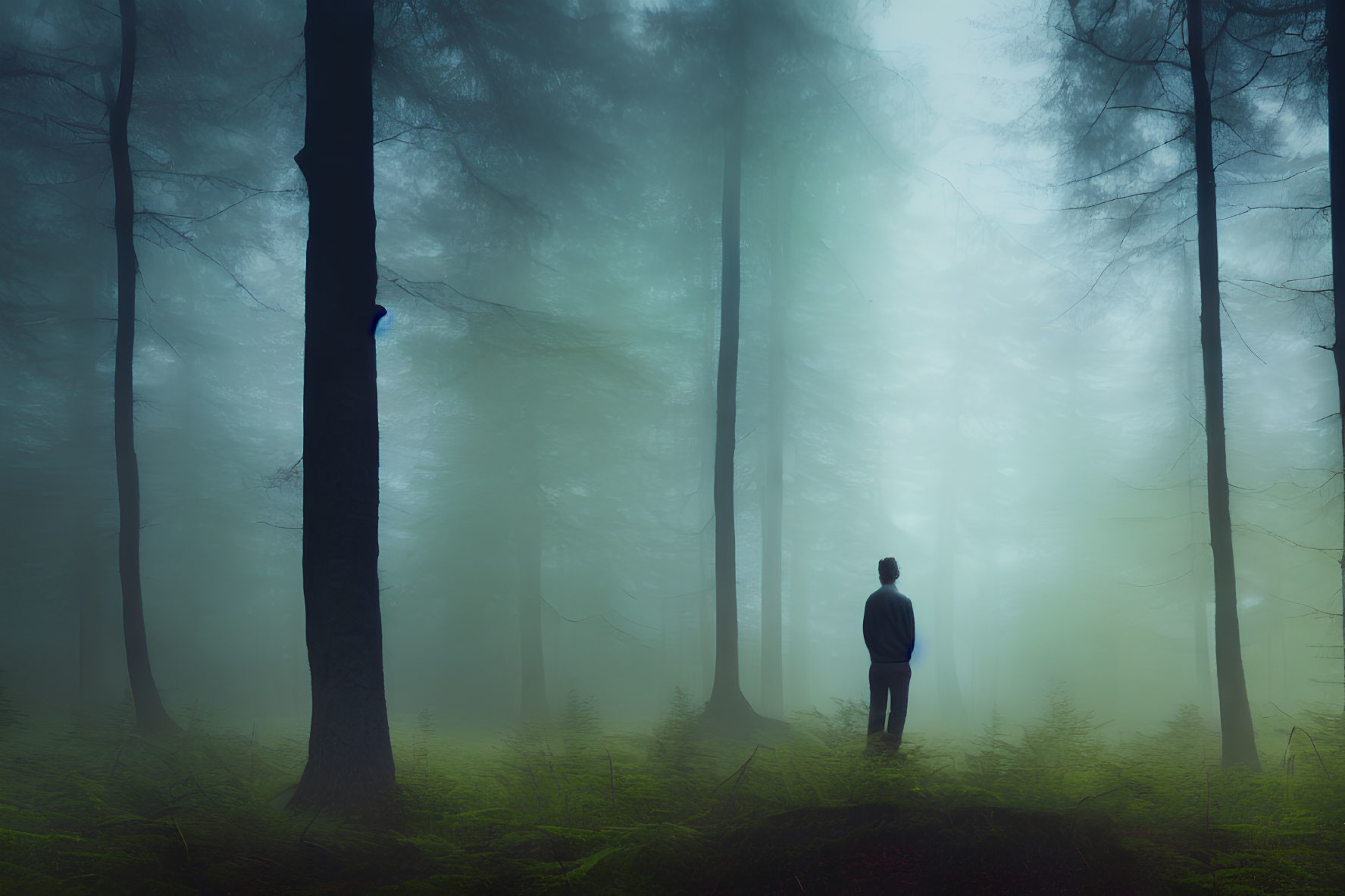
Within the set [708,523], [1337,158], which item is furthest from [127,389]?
[1337,158]

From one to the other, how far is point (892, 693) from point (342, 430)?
5.52 metres

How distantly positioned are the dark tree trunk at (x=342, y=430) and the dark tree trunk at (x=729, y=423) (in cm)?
552

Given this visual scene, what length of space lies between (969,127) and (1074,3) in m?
3.37

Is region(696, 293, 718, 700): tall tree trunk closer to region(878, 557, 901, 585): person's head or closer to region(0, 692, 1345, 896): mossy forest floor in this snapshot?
region(878, 557, 901, 585): person's head

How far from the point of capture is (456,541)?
19.9 meters

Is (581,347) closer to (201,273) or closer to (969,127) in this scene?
(969,127)

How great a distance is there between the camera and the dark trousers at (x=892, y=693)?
22.4 feet

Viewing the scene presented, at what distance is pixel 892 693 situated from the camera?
22.7 ft

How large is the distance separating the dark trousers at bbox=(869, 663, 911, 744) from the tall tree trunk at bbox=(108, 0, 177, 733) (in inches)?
368

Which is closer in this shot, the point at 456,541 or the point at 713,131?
the point at 713,131

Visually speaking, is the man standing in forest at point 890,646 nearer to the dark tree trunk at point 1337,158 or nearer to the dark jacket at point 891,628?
the dark jacket at point 891,628

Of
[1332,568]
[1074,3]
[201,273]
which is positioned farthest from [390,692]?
[1332,568]

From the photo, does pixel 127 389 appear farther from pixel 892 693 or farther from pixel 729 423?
pixel 892 693

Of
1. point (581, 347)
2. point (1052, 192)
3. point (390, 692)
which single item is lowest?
point (390, 692)
